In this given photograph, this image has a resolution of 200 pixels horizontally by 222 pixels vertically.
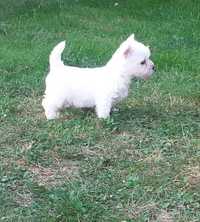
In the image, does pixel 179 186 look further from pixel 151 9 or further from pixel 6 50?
pixel 151 9

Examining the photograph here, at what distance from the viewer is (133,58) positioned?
7.14 m

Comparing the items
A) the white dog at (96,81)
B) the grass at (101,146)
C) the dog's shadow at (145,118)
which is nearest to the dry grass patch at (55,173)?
the grass at (101,146)

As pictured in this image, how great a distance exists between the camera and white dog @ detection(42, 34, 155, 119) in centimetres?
701

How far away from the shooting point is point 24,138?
6.62 metres

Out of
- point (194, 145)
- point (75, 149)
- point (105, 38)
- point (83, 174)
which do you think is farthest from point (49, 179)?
point (105, 38)

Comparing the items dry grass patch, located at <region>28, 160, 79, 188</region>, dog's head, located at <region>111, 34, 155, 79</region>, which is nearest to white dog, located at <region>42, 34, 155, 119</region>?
dog's head, located at <region>111, 34, 155, 79</region>

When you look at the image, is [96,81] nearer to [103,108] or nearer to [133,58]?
[103,108]

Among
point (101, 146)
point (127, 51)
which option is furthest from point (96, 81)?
point (101, 146)

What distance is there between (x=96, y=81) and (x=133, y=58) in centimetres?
46

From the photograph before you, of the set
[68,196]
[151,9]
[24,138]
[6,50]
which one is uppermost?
[68,196]

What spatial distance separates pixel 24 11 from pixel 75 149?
8648 mm

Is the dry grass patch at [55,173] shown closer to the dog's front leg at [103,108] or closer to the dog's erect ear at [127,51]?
the dog's front leg at [103,108]

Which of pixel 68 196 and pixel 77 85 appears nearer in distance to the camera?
pixel 68 196

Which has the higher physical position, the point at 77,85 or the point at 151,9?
the point at 77,85
